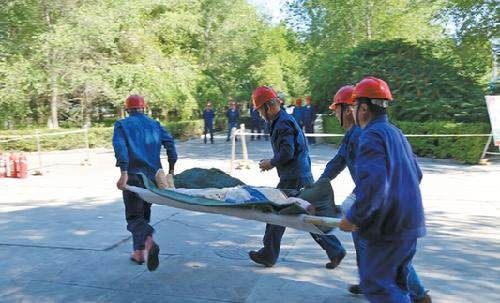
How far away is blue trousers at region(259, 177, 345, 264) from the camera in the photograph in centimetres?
524

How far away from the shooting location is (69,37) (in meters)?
20.9

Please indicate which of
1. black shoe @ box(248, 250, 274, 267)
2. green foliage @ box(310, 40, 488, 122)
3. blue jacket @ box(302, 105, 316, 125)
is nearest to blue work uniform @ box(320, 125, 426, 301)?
black shoe @ box(248, 250, 274, 267)

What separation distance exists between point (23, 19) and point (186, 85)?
7713mm

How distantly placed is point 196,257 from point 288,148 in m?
1.73

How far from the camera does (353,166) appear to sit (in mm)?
4465

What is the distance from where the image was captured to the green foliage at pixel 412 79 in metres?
16.8

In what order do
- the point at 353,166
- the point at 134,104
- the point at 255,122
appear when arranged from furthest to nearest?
the point at 255,122 < the point at 134,104 < the point at 353,166

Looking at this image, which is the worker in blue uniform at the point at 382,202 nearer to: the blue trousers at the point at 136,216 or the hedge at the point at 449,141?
the blue trousers at the point at 136,216

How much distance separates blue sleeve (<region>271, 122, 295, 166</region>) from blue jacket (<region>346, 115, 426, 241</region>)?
1.81 metres

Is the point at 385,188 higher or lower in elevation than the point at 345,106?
lower

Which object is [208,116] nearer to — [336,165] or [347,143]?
[336,165]

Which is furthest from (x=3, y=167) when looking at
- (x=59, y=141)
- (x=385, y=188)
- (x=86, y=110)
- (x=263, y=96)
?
(x=385, y=188)

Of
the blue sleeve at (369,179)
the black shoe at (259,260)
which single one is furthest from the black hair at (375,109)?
the black shoe at (259,260)

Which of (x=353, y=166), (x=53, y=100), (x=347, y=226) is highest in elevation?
(x=53, y=100)
